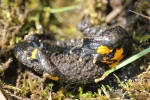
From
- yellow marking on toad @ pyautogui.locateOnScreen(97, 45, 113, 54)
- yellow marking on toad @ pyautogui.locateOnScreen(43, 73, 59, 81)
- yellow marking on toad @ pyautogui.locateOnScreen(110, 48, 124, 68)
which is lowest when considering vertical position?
yellow marking on toad @ pyautogui.locateOnScreen(43, 73, 59, 81)

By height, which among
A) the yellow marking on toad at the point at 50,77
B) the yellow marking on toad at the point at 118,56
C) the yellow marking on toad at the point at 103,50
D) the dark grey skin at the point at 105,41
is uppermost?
the dark grey skin at the point at 105,41

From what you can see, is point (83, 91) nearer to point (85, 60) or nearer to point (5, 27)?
point (85, 60)

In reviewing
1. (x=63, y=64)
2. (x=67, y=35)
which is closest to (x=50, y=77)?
(x=63, y=64)

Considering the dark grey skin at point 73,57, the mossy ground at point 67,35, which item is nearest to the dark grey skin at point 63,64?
the dark grey skin at point 73,57

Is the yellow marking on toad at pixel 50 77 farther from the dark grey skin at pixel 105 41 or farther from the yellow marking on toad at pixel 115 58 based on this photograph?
the yellow marking on toad at pixel 115 58

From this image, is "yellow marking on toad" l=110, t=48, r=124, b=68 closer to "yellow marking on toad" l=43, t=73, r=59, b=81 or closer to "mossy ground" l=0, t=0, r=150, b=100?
"mossy ground" l=0, t=0, r=150, b=100

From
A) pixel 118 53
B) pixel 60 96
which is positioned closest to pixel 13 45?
pixel 60 96

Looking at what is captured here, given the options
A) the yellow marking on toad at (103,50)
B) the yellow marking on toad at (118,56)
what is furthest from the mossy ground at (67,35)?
the yellow marking on toad at (103,50)

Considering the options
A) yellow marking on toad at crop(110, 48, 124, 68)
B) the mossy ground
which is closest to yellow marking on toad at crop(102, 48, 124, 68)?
yellow marking on toad at crop(110, 48, 124, 68)

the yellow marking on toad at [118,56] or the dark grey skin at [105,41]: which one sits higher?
the dark grey skin at [105,41]
